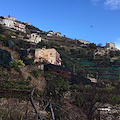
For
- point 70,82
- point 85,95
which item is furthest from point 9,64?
point 85,95

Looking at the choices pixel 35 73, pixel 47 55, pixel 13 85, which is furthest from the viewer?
pixel 47 55

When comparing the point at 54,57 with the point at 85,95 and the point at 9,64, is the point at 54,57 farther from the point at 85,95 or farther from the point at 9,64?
the point at 85,95

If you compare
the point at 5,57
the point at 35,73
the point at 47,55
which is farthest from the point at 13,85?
the point at 47,55

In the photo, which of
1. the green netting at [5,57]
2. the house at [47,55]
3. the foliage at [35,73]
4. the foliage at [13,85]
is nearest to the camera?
the foliage at [13,85]

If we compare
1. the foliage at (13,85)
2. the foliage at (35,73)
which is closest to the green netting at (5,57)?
the foliage at (35,73)

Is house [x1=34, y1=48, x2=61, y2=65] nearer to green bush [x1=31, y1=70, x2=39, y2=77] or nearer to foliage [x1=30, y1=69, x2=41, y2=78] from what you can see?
foliage [x1=30, y1=69, x2=41, y2=78]

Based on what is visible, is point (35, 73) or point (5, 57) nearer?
point (5, 57)

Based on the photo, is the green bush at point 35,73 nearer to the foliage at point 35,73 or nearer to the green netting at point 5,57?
the foliage at point 35,73

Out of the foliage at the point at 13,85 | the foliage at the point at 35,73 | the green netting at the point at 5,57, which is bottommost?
the foliage at the point at 13,85

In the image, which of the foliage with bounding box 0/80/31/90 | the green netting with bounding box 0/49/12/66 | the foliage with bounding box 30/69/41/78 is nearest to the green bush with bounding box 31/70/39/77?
the foliage with bounding box 30/69/41/78

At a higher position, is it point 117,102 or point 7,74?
point 7,74

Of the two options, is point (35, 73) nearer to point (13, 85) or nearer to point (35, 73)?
point (35, 73)

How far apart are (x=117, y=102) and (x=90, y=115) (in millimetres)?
5080

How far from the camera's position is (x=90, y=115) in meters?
12.2
